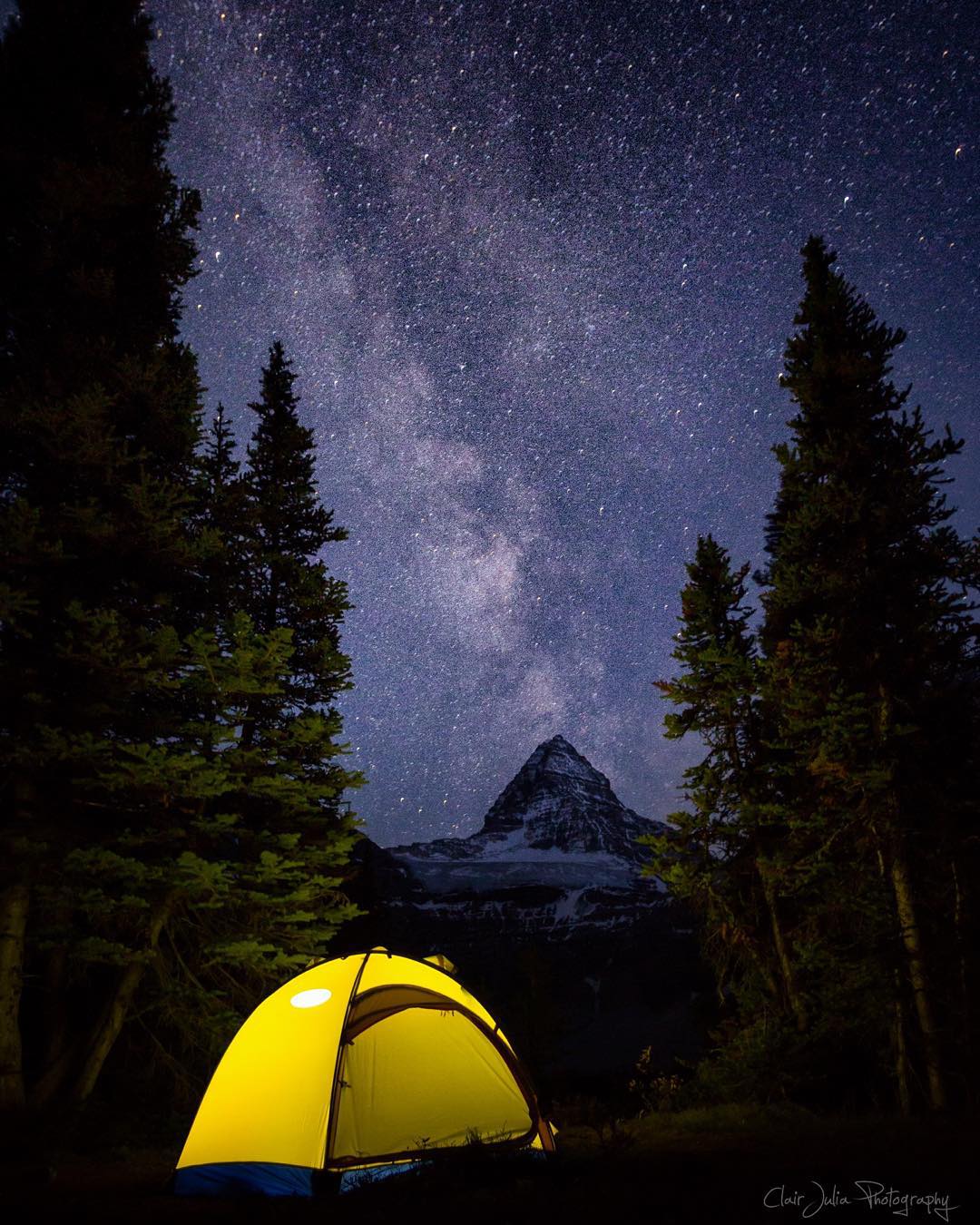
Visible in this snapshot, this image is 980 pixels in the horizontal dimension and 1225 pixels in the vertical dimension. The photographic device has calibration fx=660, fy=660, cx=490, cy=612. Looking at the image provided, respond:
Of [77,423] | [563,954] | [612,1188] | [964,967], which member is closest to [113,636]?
[77,423]

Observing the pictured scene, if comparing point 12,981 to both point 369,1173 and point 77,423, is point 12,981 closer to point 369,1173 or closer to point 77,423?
point 369,1173

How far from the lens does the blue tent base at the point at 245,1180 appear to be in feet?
19.4

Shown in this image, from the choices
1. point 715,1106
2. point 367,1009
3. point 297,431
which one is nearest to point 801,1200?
point 367,1009

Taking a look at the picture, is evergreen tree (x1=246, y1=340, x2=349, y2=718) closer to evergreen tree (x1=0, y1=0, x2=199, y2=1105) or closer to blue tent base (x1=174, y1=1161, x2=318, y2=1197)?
evergreen tree (x1=0, y1=0, x2=199, y2=1105)

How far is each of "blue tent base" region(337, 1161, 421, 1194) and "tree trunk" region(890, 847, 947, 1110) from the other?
814 centimetres

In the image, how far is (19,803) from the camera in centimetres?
846

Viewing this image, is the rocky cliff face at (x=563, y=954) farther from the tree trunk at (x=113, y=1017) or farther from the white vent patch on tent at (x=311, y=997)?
the tree trunk at (x=113, y=1017)

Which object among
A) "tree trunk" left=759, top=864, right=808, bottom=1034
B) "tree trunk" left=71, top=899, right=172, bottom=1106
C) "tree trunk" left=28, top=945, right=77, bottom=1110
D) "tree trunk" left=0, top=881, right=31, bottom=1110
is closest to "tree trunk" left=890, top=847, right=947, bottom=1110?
"tree trunk" left=759, top=864, right=808, bottom=1034

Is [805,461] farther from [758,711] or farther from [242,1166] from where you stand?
[242,1166]

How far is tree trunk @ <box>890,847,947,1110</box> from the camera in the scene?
9.89 m
